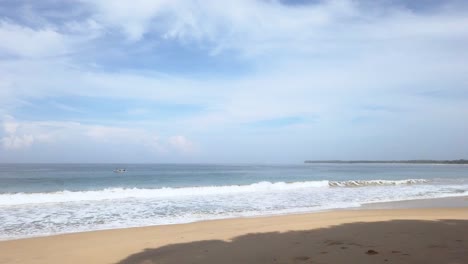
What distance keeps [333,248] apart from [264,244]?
148cm

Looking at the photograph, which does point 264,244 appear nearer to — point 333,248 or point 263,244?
point 263,244

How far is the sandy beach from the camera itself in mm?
6398

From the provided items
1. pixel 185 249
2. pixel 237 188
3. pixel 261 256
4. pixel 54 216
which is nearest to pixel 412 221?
pixel 261 256

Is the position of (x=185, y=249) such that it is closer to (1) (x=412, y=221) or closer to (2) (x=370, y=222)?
(2) (x=370, y=222)

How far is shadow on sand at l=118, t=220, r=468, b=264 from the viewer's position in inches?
243

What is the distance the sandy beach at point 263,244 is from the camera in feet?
21.0

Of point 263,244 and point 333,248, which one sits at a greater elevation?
point 333,248

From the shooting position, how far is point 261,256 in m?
6.62

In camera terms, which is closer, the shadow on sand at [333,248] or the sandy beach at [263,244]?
the shadow on sand at [333,248]

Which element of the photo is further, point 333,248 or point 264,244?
point 264,244

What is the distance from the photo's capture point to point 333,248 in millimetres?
6980

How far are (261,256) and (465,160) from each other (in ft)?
613

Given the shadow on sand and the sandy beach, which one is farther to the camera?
the sandy beach

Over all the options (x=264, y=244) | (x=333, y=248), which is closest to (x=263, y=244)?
(x=264, y=244)
